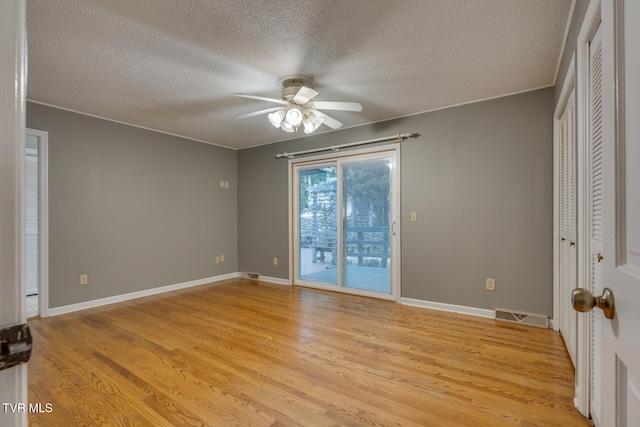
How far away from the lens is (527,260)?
2986 millimetres

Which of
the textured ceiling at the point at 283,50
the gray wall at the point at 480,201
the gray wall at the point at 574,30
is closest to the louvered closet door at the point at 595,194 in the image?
the gray wall at the point at 574,30

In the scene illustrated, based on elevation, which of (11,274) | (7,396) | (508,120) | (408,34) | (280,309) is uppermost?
(408,34)

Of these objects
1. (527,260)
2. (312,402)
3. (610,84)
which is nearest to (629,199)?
(610,84)

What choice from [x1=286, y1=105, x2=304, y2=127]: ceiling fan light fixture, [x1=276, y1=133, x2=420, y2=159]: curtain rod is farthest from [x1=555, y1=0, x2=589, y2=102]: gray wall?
[x1=286, y1=105, x2=304, y2=127]: ceiling fan light fixture

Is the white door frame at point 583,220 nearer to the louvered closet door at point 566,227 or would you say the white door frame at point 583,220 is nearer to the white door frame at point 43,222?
the louvered closet door at point 566,227

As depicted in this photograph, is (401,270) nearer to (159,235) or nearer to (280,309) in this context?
(280,309)

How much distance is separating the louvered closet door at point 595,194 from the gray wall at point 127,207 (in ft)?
15.2

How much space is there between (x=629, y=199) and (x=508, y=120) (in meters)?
2.95

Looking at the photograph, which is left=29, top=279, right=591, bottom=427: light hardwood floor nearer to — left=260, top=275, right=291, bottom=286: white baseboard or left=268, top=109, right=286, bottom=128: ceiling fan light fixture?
left=260, top=275, right=291, bottom=286: white baseboard

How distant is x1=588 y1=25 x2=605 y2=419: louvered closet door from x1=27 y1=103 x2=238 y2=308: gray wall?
4.64 m

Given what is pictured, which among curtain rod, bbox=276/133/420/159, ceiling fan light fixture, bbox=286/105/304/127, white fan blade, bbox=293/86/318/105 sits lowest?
ceiling fan light fixture, bbox=286/105/304/127

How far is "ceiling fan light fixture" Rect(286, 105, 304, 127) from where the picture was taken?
2.54m

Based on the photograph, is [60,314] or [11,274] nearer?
[11,274]

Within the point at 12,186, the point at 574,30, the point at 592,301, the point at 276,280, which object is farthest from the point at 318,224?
the point at 12,186
